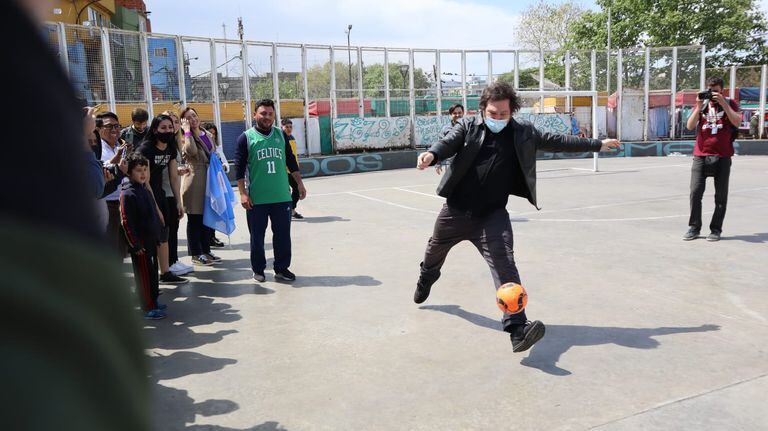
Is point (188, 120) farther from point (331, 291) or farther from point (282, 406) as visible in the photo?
point (282, 406)

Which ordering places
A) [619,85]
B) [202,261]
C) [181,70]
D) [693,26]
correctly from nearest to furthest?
[202,261], [181,70], [619,85], [693,26]

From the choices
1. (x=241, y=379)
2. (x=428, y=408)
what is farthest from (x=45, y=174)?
(x=241, y=379)

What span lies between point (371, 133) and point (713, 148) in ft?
51.8

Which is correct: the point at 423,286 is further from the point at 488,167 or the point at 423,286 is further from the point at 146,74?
the point at 146,74

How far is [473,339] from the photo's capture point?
4.75m

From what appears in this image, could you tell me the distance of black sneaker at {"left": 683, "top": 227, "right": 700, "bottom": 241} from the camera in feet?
26.5

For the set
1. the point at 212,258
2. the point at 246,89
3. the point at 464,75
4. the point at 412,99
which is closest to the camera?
the point at 212,258

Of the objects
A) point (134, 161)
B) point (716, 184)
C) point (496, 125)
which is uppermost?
point (496, 125)

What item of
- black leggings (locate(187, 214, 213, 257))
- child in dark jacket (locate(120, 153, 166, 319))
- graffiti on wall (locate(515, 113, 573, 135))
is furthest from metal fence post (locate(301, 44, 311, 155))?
child in dark jacket (locate(120, 153, 166, 319))

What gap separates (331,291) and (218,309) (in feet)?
3.71

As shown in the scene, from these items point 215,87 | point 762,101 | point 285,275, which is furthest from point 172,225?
point 762,101

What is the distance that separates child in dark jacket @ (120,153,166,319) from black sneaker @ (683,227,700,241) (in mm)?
6509

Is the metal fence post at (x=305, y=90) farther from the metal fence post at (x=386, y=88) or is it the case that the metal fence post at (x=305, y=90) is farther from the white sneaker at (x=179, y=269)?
the white sneaker at (x=179, y=269)

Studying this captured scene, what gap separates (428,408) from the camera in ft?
11.9
